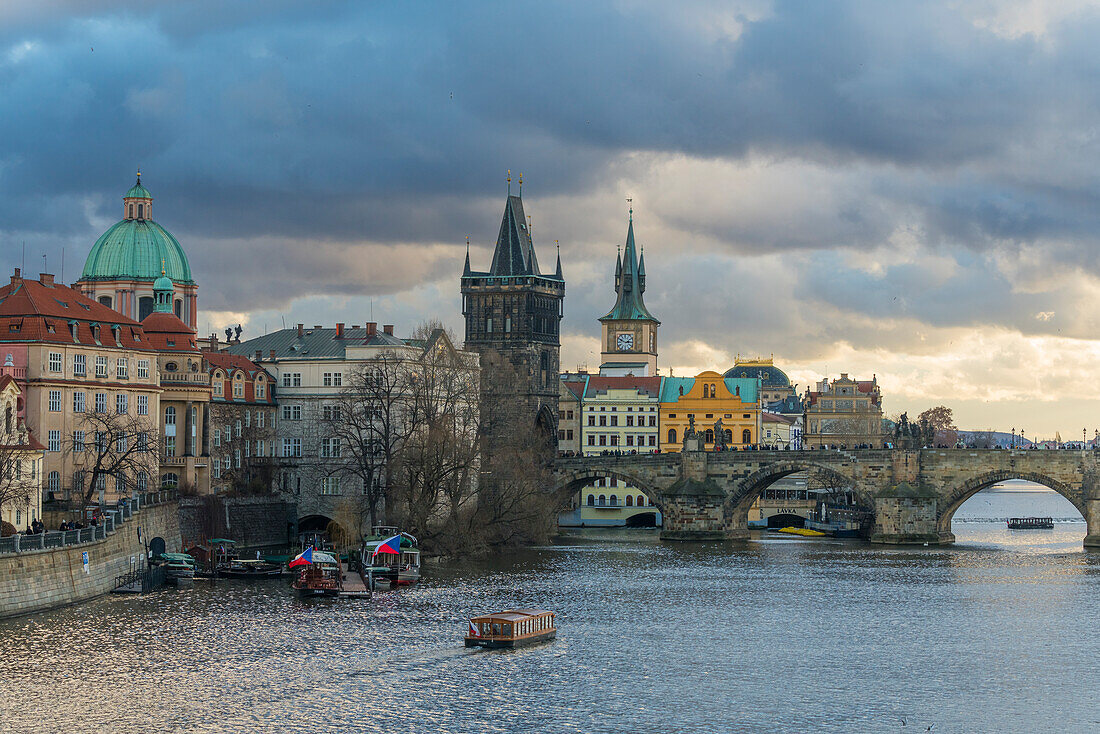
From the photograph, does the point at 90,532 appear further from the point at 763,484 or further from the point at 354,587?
the point at 763,484

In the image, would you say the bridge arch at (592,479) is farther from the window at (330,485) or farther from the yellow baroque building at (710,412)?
the yellow baroque building at (710,412)

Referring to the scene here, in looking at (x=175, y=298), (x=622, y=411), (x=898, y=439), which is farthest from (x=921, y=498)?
(x=175, y=298)

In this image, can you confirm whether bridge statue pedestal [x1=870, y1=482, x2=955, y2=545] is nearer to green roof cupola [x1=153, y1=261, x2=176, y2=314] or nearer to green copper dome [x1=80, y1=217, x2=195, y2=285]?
green roof cupola [x1=153, y1=261, x2=176, y2=314]

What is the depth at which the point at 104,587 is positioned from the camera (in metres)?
84.5

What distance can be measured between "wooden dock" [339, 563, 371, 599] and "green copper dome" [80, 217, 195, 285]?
68375mm

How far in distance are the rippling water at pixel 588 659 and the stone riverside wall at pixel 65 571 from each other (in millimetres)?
1218

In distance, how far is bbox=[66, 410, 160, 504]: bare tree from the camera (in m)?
101

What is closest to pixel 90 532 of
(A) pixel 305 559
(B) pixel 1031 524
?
(A) pixel 305 559

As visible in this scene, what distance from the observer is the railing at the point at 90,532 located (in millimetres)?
73375

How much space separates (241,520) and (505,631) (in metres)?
50.1

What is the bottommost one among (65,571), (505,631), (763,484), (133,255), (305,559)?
(505,631)

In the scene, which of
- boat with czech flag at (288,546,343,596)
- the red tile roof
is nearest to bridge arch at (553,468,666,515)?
the red tile roof

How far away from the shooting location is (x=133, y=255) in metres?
157

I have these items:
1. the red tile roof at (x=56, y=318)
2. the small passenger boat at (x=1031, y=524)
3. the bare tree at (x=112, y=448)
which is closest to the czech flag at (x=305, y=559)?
the bare tree at (x=112, y=448)
